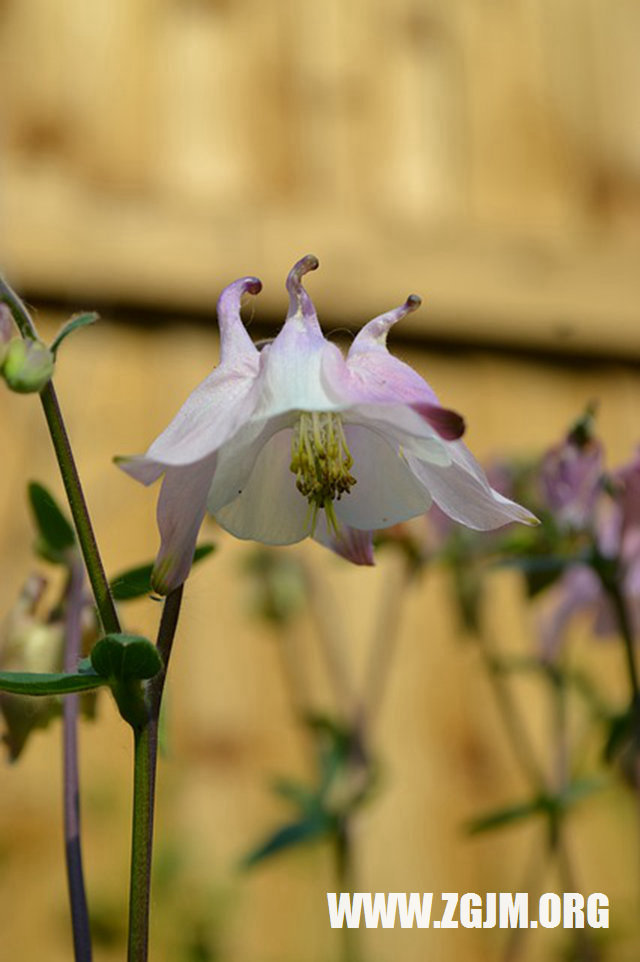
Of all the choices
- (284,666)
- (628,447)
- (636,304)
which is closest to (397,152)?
(636,304)

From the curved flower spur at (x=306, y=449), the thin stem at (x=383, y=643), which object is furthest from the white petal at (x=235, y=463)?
the thin stem at (x=383, y=643)

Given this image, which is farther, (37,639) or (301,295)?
(37,639)

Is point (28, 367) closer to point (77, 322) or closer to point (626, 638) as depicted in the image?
point (77, 322)

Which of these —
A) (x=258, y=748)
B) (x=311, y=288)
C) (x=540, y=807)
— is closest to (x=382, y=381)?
(x=540, y=807)

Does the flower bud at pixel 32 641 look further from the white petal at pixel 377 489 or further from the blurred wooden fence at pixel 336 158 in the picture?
the blurred wooden fence at pixel 336 158

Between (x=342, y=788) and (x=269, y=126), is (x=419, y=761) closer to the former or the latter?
(x=342, y=788)

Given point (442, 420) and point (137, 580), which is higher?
point (442, 420)
